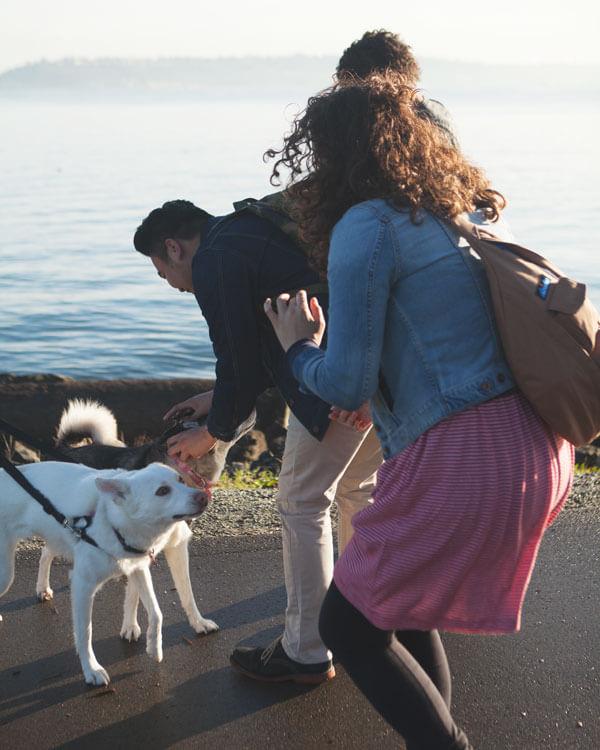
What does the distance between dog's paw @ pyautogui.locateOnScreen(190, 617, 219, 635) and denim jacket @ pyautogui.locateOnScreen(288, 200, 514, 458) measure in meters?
2.29

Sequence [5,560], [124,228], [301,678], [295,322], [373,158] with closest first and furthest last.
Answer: [373,158] → [295,322] → [301,678] → [5,560] → [124,228]

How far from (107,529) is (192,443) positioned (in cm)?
52

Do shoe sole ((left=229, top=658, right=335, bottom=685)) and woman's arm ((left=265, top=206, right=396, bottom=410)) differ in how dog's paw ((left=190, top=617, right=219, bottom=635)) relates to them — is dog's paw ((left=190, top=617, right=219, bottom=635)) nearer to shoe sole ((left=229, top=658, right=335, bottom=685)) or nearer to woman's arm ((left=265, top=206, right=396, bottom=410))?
shoe sole ((left=229, top=658, right=335, bottom=685))

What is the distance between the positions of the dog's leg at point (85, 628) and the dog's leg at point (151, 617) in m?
0.23

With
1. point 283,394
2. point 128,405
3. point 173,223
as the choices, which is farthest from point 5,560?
point 128,405

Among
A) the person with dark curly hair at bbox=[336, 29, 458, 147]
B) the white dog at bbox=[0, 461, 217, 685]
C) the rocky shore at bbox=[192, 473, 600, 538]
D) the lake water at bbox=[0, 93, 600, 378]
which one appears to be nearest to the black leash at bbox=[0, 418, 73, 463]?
the white dog at bbox=[0, 461, 217, 685]

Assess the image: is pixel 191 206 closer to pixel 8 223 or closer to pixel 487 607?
pixel 487 607

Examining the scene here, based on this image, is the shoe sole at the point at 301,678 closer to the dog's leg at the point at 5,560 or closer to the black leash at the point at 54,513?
the black leash at the point at 54,513

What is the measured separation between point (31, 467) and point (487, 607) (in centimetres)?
252

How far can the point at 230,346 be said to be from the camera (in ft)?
13.1

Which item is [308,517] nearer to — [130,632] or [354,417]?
[354,417]

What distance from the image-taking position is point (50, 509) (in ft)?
15.2

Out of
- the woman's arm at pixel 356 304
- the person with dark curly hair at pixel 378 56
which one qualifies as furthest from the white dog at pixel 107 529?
the person with dark curly hair at pixel 378 56

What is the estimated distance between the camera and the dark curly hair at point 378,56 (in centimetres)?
572
